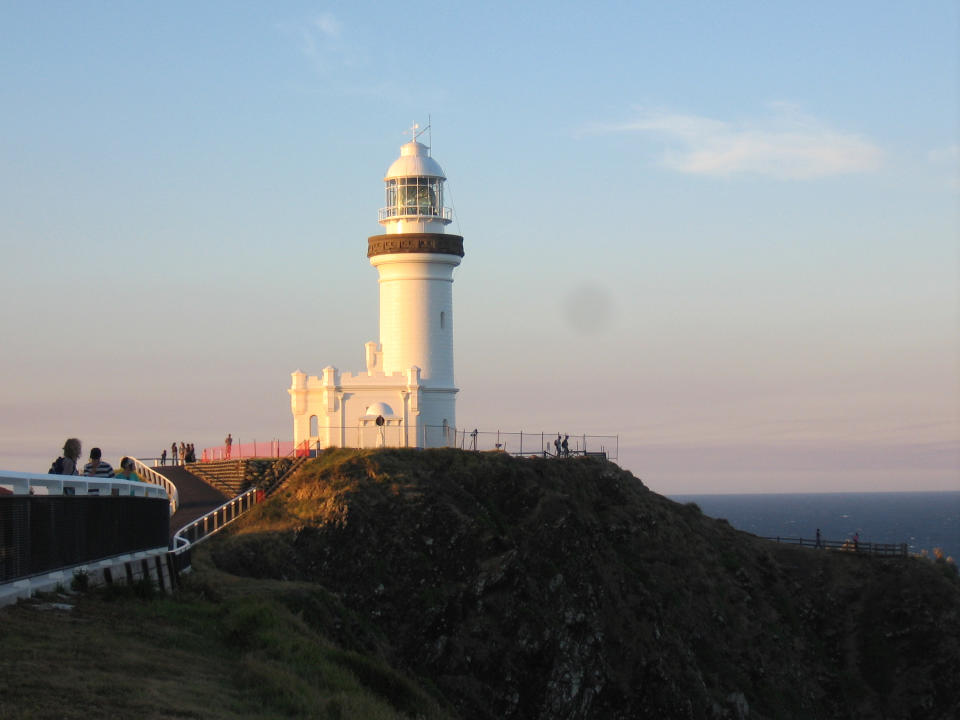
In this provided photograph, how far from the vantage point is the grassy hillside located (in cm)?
3769

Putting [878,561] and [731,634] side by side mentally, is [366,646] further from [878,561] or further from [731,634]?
[878,561]

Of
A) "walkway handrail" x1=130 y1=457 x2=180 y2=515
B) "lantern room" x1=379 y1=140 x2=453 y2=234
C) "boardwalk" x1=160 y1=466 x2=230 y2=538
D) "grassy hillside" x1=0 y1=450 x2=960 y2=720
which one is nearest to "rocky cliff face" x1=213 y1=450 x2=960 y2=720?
"grassy hillside" x1=0 y1=450 x2=960 y2=720

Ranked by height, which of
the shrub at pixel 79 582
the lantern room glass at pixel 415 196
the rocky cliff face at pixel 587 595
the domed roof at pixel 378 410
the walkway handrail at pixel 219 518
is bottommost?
the rocky cliff face at pixel 587 595

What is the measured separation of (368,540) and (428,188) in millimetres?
20338

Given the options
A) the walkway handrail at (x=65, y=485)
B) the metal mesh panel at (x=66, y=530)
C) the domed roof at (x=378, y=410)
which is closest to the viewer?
the metal mesh panel at (x=66, y=530)

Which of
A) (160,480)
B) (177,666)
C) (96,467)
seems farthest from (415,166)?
(177,666)

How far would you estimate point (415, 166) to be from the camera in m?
56.4

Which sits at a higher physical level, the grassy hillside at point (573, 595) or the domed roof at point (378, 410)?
the domed roof at point (378, 410)

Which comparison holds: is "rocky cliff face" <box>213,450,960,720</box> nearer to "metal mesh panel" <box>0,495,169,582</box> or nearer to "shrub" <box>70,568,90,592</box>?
"metal mesh panel" <box>0,495,169,582</box>

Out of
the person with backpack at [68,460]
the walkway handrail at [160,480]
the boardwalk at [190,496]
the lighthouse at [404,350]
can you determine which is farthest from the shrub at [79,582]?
the lighthouse at [404,350]

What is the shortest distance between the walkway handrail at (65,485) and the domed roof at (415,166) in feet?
110

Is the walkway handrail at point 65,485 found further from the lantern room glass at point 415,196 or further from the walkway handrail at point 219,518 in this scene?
the lantern room glass at point 415,196

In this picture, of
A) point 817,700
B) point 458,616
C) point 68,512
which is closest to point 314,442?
point 458,616

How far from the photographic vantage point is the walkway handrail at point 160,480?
46.4 meters
